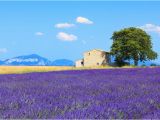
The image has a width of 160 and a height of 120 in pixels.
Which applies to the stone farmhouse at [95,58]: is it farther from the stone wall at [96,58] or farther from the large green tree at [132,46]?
the large green tree at [132,46]

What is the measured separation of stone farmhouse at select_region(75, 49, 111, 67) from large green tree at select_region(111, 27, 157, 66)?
8.41 feet

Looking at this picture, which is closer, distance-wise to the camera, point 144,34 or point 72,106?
point 72,106

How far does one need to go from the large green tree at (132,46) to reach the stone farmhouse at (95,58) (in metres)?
2.56

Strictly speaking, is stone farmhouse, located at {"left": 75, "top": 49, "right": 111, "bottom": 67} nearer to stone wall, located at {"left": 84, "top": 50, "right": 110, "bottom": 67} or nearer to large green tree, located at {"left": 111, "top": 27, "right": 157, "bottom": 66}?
stone wall, located at {"left": 84, "top": 50, "right": 110, "bottom": 67}

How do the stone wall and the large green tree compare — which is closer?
the large green tree

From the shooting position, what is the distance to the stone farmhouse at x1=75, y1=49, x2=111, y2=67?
62500 millimetres

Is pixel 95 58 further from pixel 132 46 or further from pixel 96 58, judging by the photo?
pixel 132 46

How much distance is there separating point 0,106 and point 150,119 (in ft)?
7.10

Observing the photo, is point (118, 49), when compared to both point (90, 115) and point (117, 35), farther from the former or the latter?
point (90, 115)

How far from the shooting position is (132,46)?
58.3 meters

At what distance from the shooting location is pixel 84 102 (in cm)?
682

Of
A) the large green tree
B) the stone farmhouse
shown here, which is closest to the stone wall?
the stone farmhouse

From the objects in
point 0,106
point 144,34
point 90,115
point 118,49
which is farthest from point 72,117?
point 144,34

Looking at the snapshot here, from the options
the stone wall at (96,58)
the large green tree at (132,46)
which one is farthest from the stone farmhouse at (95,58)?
the large green tree at (132,46)
